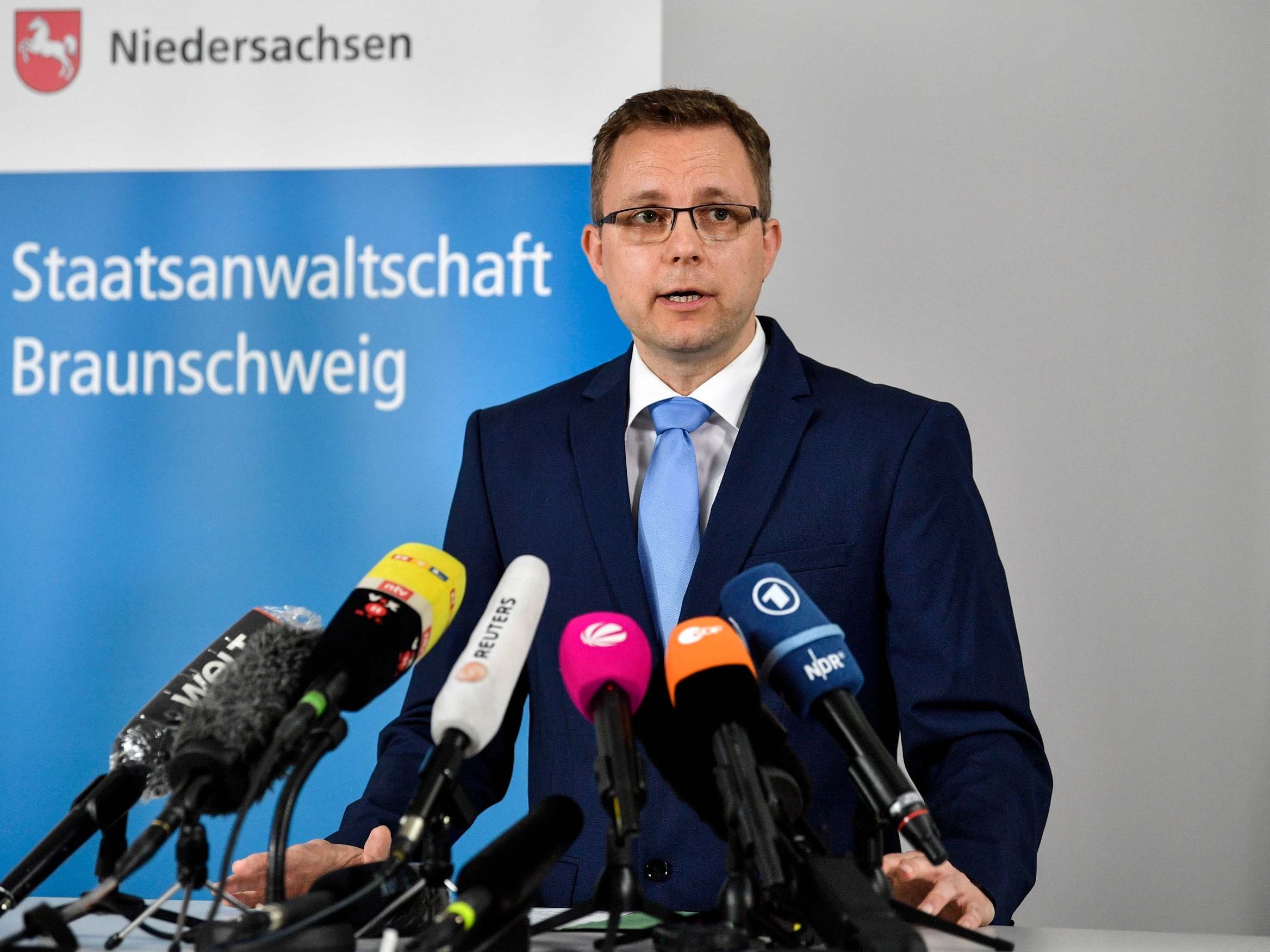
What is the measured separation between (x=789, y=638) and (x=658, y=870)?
84 centimetres

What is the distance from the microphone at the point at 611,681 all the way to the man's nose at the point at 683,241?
97 cm

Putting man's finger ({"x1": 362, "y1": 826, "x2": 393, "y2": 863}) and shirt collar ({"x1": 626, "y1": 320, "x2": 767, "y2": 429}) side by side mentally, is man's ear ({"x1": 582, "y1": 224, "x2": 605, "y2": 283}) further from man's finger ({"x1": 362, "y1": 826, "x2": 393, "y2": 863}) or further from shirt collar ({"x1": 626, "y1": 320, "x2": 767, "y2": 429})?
man's finger ({"x1": 362, "y1": 826, "x2": 393, "y2": 863})

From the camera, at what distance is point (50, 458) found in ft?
10.3

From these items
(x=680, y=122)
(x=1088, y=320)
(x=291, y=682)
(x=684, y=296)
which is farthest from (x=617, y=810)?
(x=1088, y=320)

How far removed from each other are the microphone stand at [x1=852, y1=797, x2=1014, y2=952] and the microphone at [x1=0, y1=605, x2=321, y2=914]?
0.52 meters

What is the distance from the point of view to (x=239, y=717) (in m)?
0.97

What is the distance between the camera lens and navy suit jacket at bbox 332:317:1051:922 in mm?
1727

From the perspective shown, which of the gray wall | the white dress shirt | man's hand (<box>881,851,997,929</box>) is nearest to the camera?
man's hand (<box>881,851,997,929</box>)

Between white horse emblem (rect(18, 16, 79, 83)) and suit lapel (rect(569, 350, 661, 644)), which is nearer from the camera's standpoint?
suit lapel (rect(569, 350, 661, 644))

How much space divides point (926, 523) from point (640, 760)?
996 millimetres

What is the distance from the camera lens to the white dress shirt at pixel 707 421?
1999mm

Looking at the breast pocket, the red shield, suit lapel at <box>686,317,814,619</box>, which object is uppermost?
the red shield

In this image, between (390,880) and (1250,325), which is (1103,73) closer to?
(1250,325)

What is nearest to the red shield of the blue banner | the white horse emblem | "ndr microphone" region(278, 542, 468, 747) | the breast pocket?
the white horse emblem
